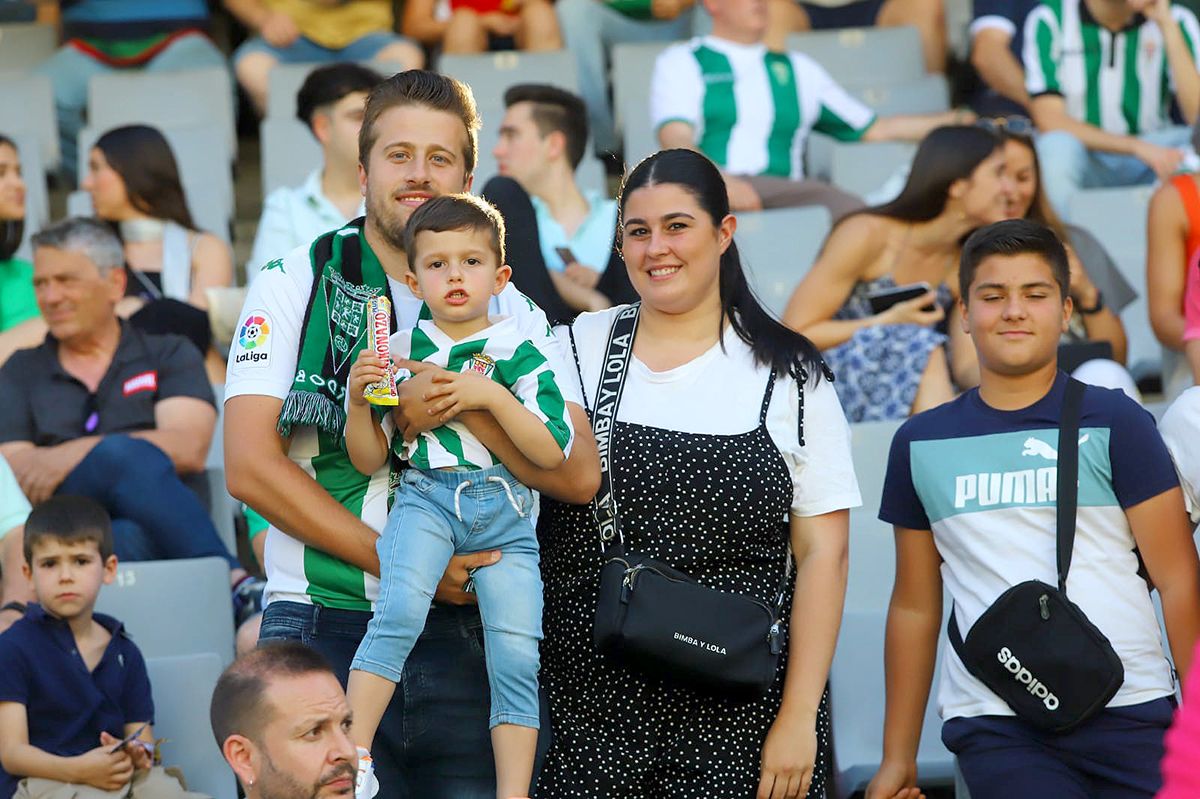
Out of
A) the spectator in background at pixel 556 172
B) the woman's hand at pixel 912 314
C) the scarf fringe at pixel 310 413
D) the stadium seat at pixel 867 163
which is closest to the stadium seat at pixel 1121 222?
the stadium seat at pixel 867 163

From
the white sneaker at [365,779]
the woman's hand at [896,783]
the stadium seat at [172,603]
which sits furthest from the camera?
the stadium seat at [172,603]

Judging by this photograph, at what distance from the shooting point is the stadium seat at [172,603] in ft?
14.2

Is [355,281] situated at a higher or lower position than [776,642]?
higher

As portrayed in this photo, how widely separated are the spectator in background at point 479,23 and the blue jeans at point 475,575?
4880 millimetres

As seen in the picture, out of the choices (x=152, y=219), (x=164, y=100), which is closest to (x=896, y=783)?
(x=152, y=219)

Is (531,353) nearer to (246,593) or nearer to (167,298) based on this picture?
(246,593)

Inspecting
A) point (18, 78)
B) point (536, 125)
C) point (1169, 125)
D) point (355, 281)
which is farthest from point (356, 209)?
point (1169, 125)

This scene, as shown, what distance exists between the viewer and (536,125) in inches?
226

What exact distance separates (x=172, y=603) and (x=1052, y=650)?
216 centimetres

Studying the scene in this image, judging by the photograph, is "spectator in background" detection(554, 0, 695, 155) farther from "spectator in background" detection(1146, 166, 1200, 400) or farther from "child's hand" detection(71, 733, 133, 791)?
"child's hand" detection(71, 733, 133, 791)

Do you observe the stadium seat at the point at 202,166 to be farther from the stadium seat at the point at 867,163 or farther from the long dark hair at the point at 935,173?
the long dark hair at the point at 935,173

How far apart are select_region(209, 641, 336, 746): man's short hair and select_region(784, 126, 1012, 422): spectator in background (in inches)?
99.5

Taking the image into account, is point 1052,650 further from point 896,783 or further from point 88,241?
point 88,241

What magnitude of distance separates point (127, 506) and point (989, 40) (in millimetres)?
4173
